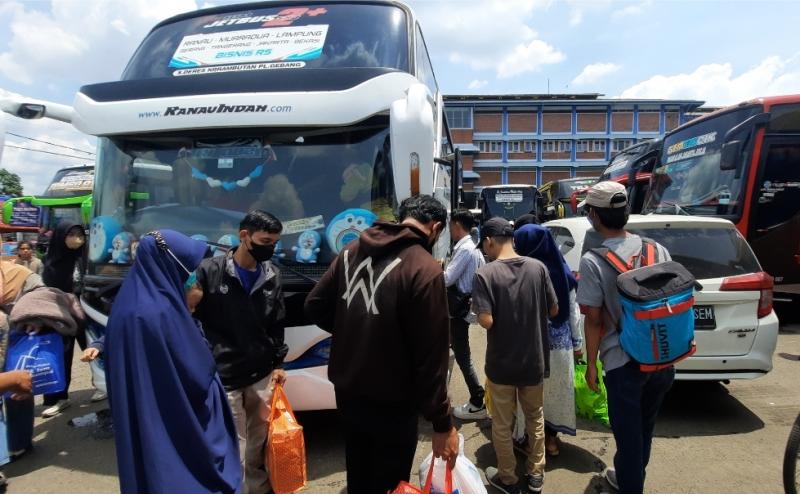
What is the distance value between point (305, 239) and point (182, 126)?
1.24 m

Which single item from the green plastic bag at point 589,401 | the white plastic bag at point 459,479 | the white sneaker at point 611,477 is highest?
the white plastic bag at point 459,479

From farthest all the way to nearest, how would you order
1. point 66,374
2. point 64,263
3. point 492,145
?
point 492,145 → point 64,263 → point 66,374

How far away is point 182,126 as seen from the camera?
338cm

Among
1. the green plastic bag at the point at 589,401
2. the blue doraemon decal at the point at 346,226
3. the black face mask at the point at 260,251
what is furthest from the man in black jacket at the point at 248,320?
the green plastic bag at the point at 589,401

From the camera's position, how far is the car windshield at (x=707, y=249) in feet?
13.4

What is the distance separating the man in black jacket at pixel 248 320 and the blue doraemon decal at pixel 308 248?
30 cm

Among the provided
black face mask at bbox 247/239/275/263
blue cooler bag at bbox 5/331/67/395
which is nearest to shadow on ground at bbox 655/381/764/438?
black face mask at bbox 247/239/275/263

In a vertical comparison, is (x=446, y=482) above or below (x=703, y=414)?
above

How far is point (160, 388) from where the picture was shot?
1.77m

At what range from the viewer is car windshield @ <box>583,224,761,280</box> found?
4070 millimetres

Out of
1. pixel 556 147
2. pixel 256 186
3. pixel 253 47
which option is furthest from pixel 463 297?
pixel 556 147

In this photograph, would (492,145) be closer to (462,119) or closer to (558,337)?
(462,119)

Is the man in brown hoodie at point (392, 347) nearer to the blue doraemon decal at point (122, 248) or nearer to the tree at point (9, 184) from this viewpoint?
the blue doraemon decal at point (122, 248)

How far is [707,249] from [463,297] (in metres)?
2.30
